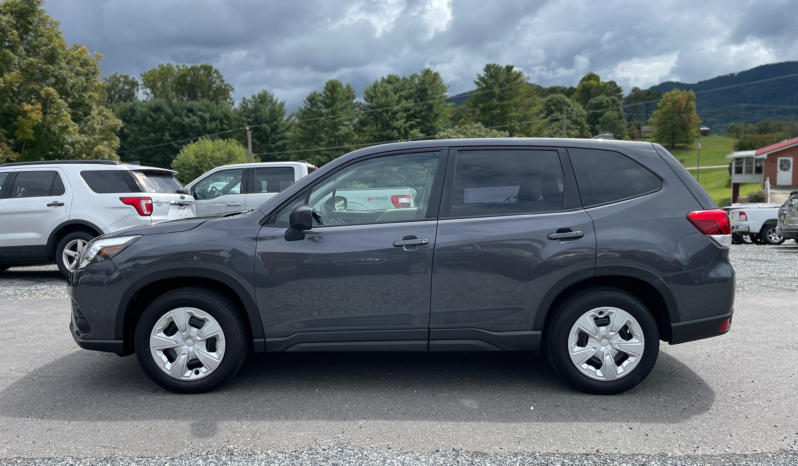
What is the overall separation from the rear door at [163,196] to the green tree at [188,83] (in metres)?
84.6

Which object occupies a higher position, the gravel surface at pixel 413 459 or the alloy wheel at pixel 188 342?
the alloy wheel at pixel 188 342

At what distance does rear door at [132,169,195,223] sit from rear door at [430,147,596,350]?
6.51 m

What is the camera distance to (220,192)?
42.7 feet

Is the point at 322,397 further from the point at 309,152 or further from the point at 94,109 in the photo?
the point at 309,152

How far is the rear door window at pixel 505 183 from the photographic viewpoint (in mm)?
4262

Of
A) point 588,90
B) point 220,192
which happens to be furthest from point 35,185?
point 588,90

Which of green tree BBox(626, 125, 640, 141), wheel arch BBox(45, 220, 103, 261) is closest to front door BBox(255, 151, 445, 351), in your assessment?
wheel arch BBox(45, 220, 103, 261)

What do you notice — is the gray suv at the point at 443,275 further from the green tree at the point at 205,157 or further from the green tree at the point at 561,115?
the green tree at the point at 561,115

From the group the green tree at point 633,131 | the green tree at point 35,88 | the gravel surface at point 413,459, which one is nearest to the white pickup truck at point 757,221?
the gravel surface at point 413,459

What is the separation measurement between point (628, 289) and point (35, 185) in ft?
29.6

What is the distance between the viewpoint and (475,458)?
3.29m

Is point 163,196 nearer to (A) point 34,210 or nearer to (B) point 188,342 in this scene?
(A) point 34,210

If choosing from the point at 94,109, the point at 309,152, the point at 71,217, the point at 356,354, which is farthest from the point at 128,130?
the point at 356,354

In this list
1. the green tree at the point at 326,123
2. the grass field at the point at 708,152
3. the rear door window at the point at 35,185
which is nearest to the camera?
the rear door window at the point at 35,185
